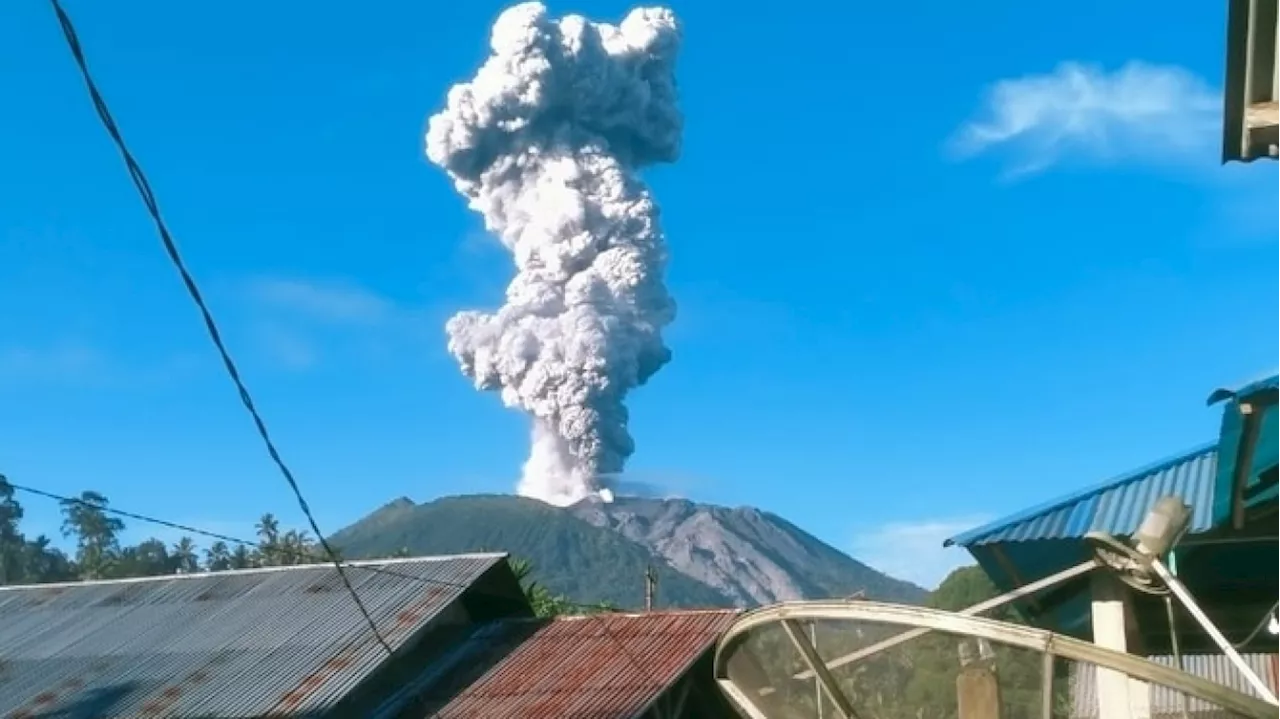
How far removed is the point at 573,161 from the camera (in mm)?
107875

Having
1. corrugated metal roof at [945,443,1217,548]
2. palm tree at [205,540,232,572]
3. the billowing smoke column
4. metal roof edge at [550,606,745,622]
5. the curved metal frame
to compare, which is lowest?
the curved metal frame

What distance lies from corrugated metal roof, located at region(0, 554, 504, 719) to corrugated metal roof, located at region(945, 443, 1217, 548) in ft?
34.1

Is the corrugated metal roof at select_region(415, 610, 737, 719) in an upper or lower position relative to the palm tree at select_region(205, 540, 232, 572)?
lower

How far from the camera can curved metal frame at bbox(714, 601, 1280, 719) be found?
5.95m

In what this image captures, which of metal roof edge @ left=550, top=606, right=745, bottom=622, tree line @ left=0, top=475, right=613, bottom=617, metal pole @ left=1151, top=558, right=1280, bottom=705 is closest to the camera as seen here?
metal pole @ left=1151, top=558, right=1280, bottom=705

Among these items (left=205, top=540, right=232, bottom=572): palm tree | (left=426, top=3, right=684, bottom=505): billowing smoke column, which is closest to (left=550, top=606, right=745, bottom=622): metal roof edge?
(left=205, top=540, right=232, bottom=572): palm tree

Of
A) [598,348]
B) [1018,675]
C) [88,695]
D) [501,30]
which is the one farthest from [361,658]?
[598,348]

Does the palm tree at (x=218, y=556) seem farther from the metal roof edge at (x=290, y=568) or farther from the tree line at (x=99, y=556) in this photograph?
the metal roof edge at (x=290, y=568)

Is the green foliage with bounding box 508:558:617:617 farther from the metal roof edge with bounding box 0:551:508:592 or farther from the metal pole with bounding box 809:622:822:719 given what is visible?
the metal pole with bounding box 809:622:822:719

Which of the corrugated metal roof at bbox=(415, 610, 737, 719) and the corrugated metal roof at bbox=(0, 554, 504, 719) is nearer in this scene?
the corrugated metal roof at bbox=(415, 610, 737, 719)

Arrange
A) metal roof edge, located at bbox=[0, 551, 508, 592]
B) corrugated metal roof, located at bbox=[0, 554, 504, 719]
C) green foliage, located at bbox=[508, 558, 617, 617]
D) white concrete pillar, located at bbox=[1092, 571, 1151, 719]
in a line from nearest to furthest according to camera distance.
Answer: white concrete pillar, located at bbox=[1092, 571, 1151, 719], corrugated metal roof, located at bbox=[0, 554, 504, 719], metal roof edge, located at bbox=[0, 551, 508, 592], green foliage, located at bbox=[508, 558, 617, 617]

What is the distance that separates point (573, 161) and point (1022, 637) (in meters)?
103

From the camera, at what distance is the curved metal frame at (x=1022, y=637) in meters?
5.95

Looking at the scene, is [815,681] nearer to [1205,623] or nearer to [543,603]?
[1205,623]
